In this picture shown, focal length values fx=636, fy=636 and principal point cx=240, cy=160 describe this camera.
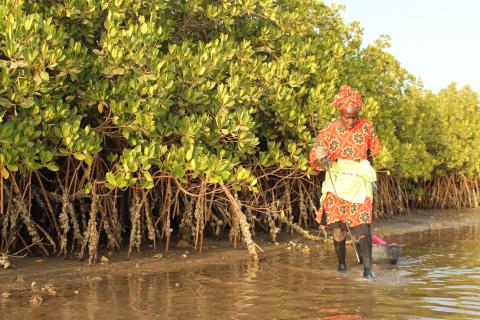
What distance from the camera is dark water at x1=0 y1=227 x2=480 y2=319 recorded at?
387 centimetres

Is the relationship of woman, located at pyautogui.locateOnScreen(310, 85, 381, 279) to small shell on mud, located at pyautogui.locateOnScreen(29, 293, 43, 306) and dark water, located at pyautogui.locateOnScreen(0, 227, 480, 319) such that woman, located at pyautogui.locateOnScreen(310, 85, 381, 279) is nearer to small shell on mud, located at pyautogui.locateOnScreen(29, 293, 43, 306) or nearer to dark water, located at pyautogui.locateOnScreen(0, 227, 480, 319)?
dark water, located at pyautogui.locateOnScreen(0, 227, 480, 319)

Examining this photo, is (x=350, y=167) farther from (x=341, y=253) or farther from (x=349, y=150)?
(x=341, y=253)

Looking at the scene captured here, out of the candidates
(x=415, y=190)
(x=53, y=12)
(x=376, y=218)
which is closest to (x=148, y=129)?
(x=53, y=12)

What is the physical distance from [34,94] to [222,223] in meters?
3.10

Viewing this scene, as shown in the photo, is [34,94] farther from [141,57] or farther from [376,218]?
[376,218]

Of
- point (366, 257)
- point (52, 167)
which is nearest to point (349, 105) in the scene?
point (366, 257)

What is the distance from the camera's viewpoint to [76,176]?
6000 millimetres

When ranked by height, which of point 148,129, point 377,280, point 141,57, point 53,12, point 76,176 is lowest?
point 377,280

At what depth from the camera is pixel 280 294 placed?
4.44 m

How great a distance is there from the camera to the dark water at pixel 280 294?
387 centimetres

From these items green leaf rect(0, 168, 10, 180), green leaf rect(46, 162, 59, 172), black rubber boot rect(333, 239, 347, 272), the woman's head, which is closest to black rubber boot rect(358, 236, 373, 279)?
black rubber boot rect(333, 239, 347, 272)

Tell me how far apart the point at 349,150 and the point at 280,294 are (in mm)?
1428

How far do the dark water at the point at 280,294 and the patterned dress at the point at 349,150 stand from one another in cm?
50

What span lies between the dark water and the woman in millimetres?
436
